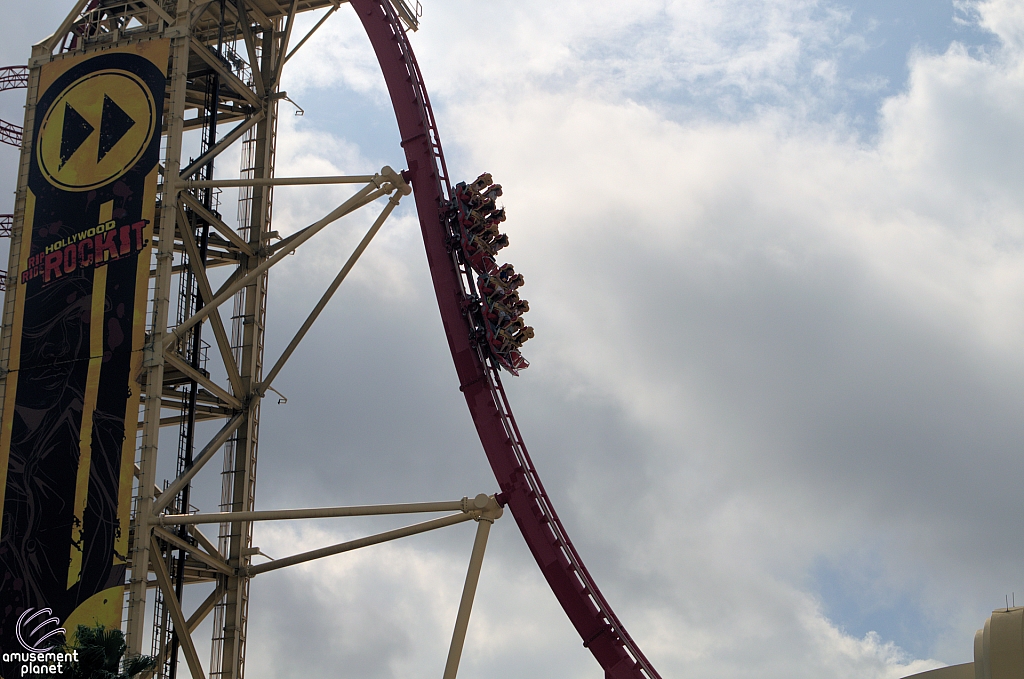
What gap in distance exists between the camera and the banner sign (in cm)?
2288

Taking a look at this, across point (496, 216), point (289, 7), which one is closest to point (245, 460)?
point (496, 216)

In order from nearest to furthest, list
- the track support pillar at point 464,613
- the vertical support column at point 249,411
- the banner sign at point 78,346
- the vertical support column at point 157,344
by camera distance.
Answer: the track support pillar at point 464,613
the vertical support column at point 157,344
the banner sign at point 78,346
the vertical support column at point 249,411

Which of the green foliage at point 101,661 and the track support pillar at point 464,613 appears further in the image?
the track support pillar at point 464,613

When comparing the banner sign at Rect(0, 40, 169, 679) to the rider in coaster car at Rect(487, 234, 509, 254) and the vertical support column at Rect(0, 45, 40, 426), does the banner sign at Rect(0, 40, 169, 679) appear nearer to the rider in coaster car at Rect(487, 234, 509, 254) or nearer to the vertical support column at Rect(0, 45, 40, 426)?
the vertical support column at Rect(0, 45, 40, 426)

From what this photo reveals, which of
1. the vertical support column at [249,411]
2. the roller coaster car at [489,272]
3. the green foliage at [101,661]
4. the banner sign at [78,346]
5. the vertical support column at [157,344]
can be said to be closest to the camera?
the green foliage at [101,661]

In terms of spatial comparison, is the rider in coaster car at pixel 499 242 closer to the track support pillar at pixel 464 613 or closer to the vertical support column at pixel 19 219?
Answer: the track support pillar at pixel 464 613

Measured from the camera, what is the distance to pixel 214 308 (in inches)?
995

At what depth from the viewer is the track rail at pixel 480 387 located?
2256 cm

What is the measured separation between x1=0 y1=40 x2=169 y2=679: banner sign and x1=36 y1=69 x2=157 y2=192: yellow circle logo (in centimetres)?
3

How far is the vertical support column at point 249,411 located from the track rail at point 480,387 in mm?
3822

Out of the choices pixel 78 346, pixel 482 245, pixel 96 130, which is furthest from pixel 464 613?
pixel 96 130

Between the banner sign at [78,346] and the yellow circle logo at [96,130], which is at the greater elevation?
the yellow circle logo at [96,130]

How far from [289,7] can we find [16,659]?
15412 millimetres

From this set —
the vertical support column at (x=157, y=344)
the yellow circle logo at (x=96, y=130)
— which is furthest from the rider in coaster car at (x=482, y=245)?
the yellow circle logo at (x=96, y=130)
